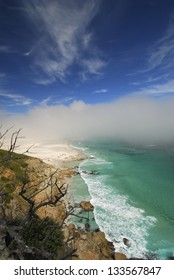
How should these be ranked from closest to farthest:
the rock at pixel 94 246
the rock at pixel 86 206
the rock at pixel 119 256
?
the rock at pixel 94 246
the rock at pixel 119 256
the rock at pixel 86 206

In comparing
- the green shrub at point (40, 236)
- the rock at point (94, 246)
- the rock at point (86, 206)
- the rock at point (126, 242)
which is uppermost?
the green shrub at point (40, 236)

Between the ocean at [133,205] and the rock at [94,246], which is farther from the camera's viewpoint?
the ocean at [133,205]

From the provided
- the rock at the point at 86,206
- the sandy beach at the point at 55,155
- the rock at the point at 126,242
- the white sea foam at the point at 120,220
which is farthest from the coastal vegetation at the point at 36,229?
the sandy beach at the point at 55,155

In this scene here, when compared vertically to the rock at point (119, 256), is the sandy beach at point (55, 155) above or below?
above

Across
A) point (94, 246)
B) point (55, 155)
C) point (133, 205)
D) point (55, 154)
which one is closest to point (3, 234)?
point (94, 246)

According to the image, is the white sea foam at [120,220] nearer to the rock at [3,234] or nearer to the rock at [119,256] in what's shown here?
the rock at [119,256]
